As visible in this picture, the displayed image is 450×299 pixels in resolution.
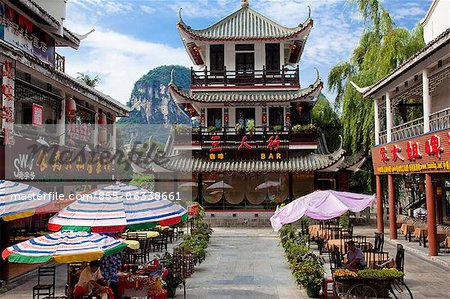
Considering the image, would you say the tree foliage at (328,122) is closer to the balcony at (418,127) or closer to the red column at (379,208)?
the balcony at (418,127)

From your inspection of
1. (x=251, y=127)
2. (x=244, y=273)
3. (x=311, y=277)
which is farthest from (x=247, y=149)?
(x=311, y=277)

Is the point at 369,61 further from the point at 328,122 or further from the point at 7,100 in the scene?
the point at 7,100

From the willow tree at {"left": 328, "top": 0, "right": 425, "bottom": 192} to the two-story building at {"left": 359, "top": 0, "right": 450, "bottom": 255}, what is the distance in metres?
1.17

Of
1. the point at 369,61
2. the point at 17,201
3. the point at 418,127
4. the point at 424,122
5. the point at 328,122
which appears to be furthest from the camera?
the point at 328,122

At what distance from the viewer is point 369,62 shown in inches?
1083

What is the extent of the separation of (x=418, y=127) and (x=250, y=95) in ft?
43.0

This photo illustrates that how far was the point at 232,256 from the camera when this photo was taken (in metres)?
17.9

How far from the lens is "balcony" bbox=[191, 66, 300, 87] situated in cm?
3111

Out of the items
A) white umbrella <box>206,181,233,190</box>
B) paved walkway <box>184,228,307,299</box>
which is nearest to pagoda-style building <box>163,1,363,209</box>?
white umbrella <box>206,181,233,190</box>

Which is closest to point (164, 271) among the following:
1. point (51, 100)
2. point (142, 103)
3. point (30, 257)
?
point (30, 257)

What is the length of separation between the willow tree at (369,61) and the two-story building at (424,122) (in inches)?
47.9

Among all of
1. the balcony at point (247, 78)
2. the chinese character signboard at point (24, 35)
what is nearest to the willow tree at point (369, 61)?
the balcony at point (247, 78)

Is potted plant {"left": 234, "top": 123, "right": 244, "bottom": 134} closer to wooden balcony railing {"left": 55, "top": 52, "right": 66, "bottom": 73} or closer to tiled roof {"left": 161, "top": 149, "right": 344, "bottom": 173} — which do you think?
tiled roof {"left": 161, "top": 149, "right": 344, "bottom": 173}

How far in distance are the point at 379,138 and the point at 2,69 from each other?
16.4 metres
